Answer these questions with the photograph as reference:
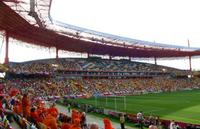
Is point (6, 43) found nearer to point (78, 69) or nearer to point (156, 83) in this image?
point (78, 69)

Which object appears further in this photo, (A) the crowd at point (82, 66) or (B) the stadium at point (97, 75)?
(A) the crowd at point (82, 66)

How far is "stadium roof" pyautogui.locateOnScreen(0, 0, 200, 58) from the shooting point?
40.2 m

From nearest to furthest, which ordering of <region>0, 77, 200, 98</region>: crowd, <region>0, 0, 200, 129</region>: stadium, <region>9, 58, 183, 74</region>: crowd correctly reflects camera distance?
<region>0, 0, 200, 129</region>: stadium
<region>0, 77, 200, 98</region>: crowd
<region>9, 58, 183, 74</region>: crowd

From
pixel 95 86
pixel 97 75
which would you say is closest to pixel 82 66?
pixel 97 75

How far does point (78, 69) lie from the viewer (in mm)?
72625

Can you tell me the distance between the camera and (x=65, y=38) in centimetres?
6100

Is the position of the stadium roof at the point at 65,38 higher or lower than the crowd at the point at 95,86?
higher

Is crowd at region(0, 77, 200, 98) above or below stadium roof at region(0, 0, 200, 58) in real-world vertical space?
below

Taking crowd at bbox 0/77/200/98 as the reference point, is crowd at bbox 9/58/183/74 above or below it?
above

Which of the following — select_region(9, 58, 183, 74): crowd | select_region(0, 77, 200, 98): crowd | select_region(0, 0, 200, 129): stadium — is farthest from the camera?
select_region(9, 58, 183, 74): crowd

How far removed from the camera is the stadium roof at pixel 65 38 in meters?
40.2

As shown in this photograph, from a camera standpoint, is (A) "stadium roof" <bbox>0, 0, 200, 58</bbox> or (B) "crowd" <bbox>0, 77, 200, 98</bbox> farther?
(B) "crowd" <bbox>0, 77, 200, 98</bbox>

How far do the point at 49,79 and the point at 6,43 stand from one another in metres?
11.7

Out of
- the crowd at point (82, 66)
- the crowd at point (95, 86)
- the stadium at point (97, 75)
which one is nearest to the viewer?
the stadium at point (97, 75)
